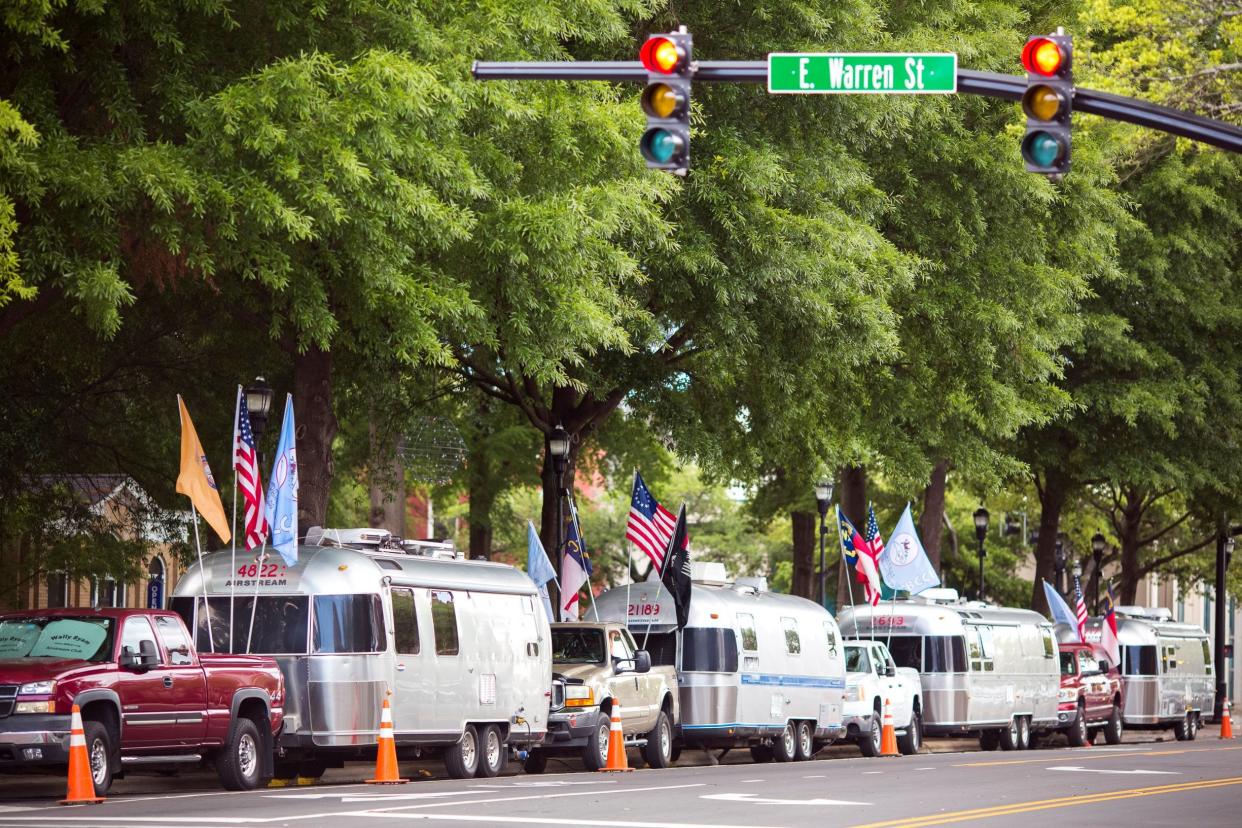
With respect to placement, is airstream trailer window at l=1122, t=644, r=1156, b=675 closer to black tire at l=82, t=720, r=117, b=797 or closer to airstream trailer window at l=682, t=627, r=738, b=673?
airstream trailer window at l=682, t=627, r=738, b=673

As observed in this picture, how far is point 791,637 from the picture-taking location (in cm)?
3073

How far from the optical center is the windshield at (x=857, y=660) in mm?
33875

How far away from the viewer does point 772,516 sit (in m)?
52.8

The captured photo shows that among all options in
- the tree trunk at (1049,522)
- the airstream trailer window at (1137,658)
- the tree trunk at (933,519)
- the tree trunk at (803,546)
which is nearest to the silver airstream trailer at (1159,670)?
the airstream trailer window at (1137,658)

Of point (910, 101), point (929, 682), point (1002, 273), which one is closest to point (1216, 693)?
point (929, 682)

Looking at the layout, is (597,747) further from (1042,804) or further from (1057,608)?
(1057,608)

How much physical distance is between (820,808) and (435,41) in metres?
8.46

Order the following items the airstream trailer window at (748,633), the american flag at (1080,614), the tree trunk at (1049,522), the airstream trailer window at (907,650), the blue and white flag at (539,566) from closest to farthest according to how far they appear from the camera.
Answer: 1. the blue and white flag at (539,566)
2. the airstream trailer window at (748,633)
3. the airstream trailer window at (907,650)
4. the american flag at (1080,614)
5. the tree trunk at (1049,522)

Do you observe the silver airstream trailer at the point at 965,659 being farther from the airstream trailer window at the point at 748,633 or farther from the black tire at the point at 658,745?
the black tire at the point at 658,745

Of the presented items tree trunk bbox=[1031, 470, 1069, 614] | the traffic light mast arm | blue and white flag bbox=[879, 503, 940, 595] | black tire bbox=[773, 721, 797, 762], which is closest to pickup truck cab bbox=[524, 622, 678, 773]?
black tire bbox=[773, 721, 797, 762]

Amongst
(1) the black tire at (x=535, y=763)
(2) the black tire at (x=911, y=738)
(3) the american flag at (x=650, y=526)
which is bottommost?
(2) the black tire at (x=911, y=738)

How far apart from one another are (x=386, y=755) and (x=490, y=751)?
335cm

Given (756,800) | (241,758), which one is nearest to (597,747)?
(241,758)

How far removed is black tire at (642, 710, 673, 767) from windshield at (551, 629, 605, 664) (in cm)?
147
